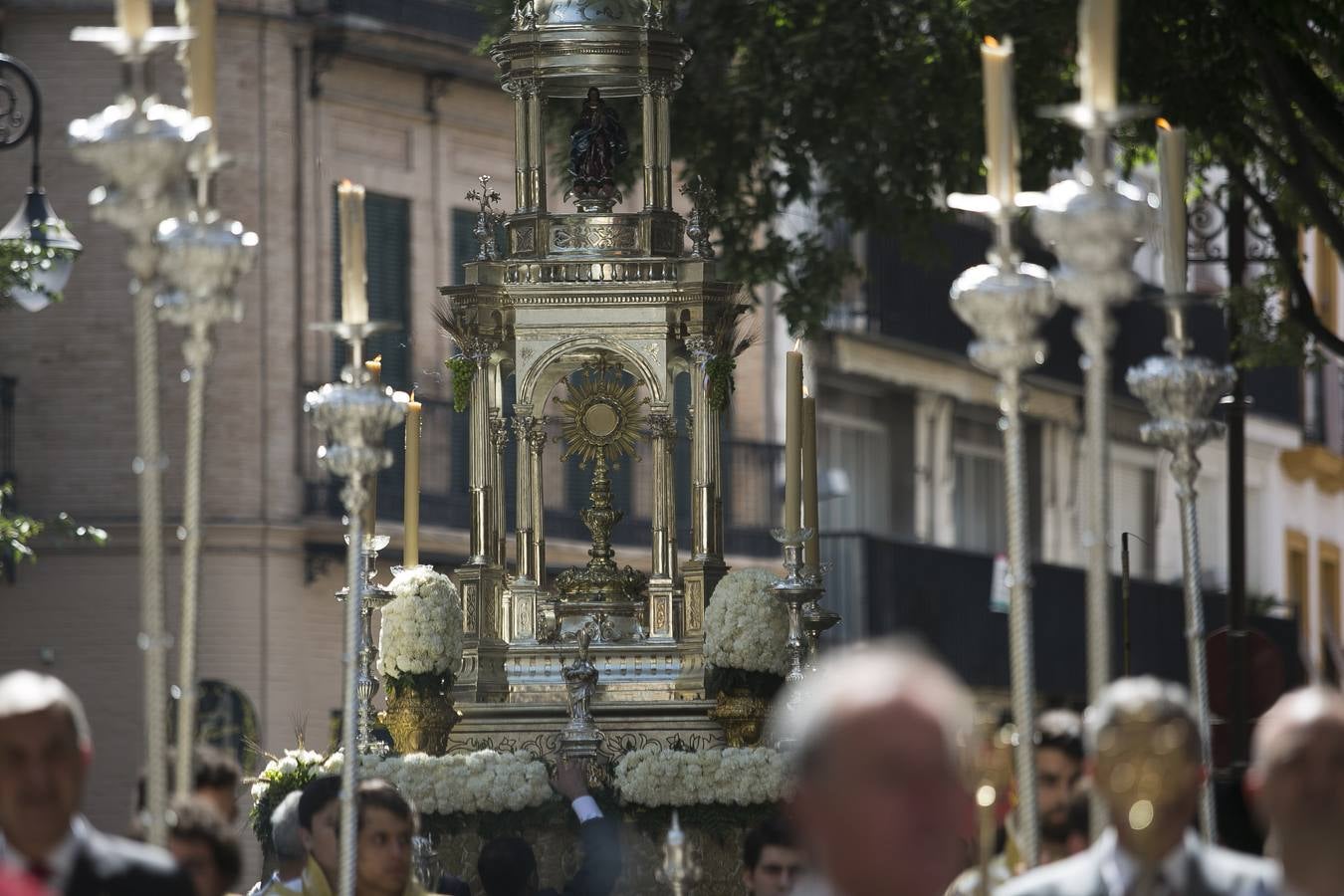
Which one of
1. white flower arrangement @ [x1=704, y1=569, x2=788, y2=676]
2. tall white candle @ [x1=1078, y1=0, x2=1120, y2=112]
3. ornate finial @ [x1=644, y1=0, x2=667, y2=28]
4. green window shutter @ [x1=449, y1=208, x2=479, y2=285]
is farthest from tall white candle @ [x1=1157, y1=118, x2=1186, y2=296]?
green window shutter @ [x1=449, y1=208, x2=479, y2=285]

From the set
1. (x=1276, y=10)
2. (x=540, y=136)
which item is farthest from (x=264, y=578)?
(x=540, y=136)

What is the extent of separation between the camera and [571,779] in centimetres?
1098

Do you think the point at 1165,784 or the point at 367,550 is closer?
the point at 1165,784

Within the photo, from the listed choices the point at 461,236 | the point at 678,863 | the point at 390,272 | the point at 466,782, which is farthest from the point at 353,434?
the point at 461,236

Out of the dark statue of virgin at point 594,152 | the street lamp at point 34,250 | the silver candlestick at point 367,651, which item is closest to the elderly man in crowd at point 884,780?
the silver candlestick at point 367,651

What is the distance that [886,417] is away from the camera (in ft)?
115

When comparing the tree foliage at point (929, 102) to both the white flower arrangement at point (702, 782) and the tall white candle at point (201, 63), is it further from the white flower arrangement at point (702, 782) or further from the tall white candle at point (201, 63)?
the tall white candle at point (201, 63)

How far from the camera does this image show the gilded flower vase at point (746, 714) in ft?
37.2

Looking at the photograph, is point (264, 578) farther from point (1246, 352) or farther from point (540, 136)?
point (540, 136)

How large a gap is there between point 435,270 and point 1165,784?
76.8 feet

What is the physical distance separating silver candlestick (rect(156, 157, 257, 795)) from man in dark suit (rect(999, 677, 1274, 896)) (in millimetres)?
1763

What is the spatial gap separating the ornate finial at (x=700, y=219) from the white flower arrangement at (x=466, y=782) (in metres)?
2.19

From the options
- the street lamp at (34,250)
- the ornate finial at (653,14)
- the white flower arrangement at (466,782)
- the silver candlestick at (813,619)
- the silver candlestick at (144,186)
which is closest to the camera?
the silver candlestick at (144,186)

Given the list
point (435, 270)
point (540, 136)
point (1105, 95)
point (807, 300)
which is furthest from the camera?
point (435, 270)
